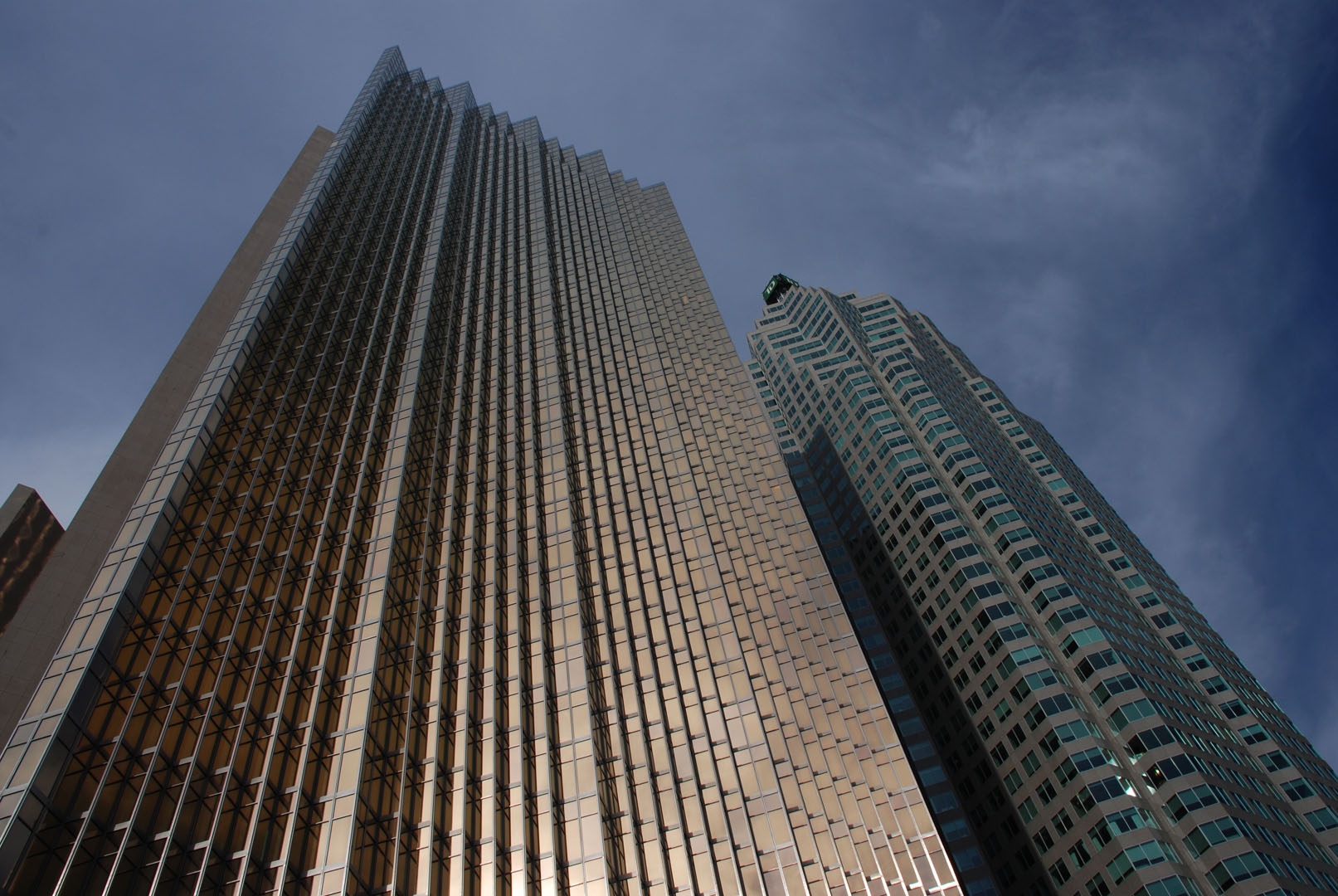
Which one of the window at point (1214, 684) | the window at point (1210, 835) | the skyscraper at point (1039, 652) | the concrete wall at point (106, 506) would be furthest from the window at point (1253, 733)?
the concrete wall at point (106, 506)

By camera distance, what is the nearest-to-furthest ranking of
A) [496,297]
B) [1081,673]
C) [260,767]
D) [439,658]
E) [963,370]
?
[260,767] → [439,658] → [1081,673] → [496,297] → [963,370]

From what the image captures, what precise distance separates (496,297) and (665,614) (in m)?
58.3

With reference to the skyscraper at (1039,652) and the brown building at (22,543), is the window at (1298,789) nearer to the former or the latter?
the skyscraper at (1039,652)

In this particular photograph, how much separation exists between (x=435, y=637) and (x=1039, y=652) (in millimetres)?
57102

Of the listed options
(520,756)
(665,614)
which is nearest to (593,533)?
(665,614)

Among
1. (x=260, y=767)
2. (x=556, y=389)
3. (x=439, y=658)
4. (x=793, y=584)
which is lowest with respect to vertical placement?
(x=260, y=767)

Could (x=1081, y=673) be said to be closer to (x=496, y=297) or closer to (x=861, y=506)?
(x=861, y=506)

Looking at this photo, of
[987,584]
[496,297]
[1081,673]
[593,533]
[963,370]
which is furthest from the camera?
[963,370]

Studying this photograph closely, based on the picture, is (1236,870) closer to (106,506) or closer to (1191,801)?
(1191,801)

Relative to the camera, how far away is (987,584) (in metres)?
99.2

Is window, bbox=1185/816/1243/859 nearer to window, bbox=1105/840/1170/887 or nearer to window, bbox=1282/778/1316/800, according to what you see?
window, bbox=1105/840/1170/887

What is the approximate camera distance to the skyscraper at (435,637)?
5247 cm

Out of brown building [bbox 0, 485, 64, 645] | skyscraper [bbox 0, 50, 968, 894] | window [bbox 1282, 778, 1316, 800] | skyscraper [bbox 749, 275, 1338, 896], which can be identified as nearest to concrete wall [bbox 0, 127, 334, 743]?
skyscraper [bbox 0, 50, 968, 894]

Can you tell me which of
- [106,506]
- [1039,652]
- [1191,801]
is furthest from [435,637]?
[1191,801]
